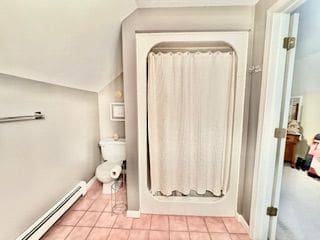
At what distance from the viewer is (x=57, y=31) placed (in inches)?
52.4

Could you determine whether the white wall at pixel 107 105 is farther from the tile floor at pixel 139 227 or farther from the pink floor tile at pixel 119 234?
the pink floor tile at pixel 119 234

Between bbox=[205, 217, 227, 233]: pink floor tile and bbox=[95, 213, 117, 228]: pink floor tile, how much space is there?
0.98 m

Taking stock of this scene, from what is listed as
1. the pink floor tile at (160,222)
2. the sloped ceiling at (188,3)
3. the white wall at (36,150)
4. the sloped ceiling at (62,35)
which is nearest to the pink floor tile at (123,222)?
the pink floor tile at (160,222)

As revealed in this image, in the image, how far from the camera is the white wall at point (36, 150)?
1.35 meters

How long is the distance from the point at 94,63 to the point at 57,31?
79 centimetres

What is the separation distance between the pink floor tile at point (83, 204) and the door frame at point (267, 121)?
1.77 m

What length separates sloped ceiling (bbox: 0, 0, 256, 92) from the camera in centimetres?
109

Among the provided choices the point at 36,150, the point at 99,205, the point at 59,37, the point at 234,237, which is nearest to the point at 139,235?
the point at 99,205

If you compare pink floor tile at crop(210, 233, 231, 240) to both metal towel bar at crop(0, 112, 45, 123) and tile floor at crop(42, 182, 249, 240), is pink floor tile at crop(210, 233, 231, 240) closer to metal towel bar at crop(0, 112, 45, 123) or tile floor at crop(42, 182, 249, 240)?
tile floor at crop(42, 182, 249, 240)

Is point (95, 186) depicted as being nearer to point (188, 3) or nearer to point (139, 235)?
point (139, 235)

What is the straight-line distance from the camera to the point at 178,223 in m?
1.94

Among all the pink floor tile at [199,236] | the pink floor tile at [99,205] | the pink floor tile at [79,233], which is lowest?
the pink floor tile at [199,236]

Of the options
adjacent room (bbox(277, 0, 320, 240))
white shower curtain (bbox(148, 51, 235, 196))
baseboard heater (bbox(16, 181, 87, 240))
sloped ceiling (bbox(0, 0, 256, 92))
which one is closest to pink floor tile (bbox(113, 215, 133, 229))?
white shower curtain (bbox(148, 51, 235, 196))

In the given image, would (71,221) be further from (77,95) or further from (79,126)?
(77,95)
